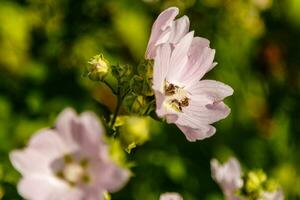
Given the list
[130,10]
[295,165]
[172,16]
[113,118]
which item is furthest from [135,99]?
[130,10]

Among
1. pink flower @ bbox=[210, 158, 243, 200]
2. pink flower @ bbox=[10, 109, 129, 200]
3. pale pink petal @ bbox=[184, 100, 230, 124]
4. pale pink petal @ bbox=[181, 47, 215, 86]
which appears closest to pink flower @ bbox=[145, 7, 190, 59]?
pale pink petal @ bbox=[181, 47, 215, 86]

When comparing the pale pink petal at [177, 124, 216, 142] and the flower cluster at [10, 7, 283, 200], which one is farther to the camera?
the pale pink petal at [177, 124, 216, 142]

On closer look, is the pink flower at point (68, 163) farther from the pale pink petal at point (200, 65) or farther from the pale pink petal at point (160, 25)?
the pale pink petal at point (200, 65)

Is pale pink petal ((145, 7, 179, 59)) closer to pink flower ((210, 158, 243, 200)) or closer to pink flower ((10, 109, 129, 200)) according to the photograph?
pink flower ((10, 109, 129, 200))

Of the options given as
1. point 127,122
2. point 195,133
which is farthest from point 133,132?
point 195,133

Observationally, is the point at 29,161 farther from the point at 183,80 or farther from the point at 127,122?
the point at 183,80

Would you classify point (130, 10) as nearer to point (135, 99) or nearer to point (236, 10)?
point (236, 10)

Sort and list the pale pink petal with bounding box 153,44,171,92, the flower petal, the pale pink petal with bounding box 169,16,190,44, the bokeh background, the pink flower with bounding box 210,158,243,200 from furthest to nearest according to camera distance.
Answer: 1. the bokeh background
2. the pink flower with bounding box 210,158,243,200
3. the pale pink petal with bounding box 169,16,190,44
4. the pale pink petal with bounding box 153,44,171,92
5. the flower petal
